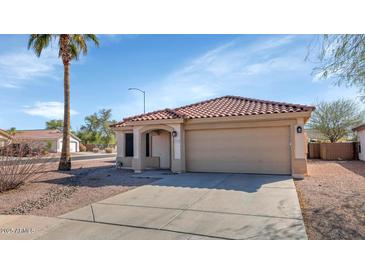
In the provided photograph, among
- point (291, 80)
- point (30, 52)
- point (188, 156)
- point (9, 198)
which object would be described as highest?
point (30, 52)

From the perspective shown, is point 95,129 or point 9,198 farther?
point 95,129

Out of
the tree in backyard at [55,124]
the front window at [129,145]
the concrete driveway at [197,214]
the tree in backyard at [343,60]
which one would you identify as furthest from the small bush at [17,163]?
the tree in backyard at [55,124]

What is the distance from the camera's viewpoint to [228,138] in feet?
43.6

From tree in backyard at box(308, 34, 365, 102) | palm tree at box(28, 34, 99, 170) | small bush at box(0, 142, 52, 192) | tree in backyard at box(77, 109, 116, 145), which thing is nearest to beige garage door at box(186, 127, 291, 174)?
tree in backyard at box(308, 34, 365, 102)

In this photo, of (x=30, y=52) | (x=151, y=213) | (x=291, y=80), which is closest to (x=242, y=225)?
(x=151, y=213)

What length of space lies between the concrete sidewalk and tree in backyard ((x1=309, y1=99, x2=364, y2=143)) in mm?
24119

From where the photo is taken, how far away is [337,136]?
28.6 metres

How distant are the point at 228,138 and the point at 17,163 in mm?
10192

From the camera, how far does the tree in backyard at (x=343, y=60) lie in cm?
602

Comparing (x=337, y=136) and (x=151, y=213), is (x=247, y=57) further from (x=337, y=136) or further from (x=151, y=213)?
(x=337, y=136)

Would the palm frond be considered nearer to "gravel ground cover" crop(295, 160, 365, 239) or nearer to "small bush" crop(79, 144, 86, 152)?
"gravel ground cover" crop(295, 160, 365, 239)

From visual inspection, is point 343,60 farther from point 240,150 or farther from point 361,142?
point 361,142

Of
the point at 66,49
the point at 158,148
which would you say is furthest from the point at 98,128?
the point at 158,148

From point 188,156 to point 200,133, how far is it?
61.4 inches
